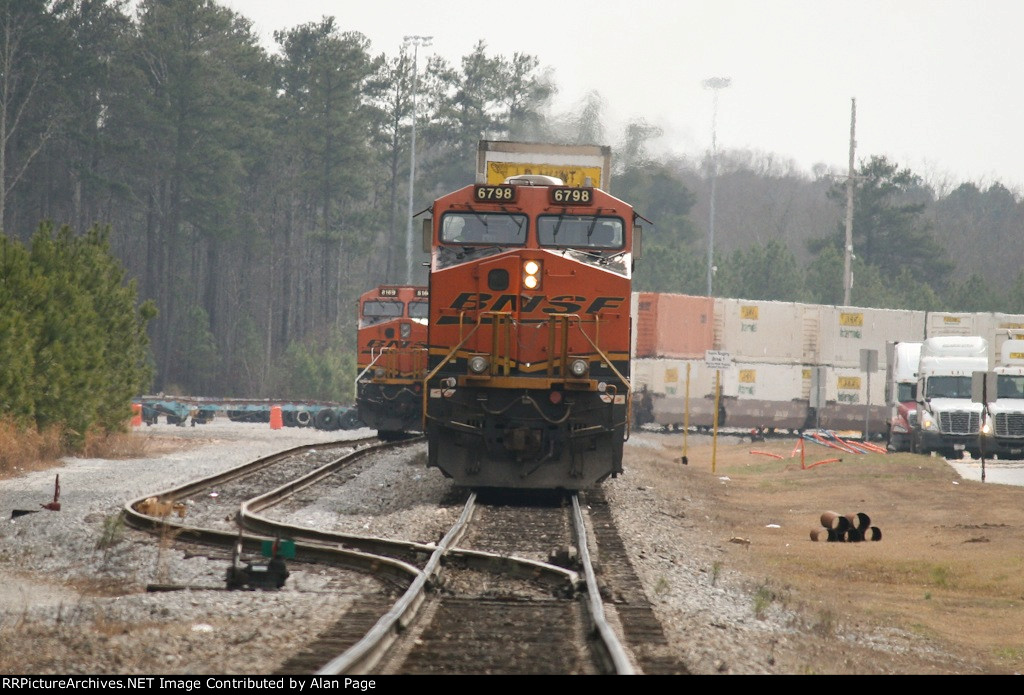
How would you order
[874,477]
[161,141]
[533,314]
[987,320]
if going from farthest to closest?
[161,141] < [987,320] < [874,477] < [533,314]

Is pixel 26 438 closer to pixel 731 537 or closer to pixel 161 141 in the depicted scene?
pixel 731 537

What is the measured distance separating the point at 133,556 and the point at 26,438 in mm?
11391

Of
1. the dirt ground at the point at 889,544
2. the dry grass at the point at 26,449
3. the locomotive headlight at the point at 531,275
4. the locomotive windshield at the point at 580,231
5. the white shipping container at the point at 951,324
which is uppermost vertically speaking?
the white shipping container at the point at 951,324

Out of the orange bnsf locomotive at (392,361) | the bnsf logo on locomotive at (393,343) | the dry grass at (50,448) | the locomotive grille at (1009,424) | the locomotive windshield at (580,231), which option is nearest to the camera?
the locomotive windshield at (580,231)

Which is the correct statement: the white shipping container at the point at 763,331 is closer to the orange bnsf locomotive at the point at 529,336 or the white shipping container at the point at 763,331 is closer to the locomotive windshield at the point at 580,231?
the locomotive windshield at the point at 580,231

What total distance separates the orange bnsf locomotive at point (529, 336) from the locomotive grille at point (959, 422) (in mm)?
17519

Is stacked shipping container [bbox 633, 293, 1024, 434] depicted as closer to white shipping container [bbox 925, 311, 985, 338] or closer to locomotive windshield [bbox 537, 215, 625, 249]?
white shipping container [bbox 925, 311, 985, 338]

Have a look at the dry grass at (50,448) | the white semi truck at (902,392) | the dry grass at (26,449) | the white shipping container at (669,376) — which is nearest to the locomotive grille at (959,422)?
the white semi truck at (902,392)

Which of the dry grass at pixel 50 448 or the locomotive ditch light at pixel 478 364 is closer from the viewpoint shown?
the locomotive ditch light at pixel 478 364

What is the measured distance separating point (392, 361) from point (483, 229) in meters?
12.2

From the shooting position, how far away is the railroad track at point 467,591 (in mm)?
6656
